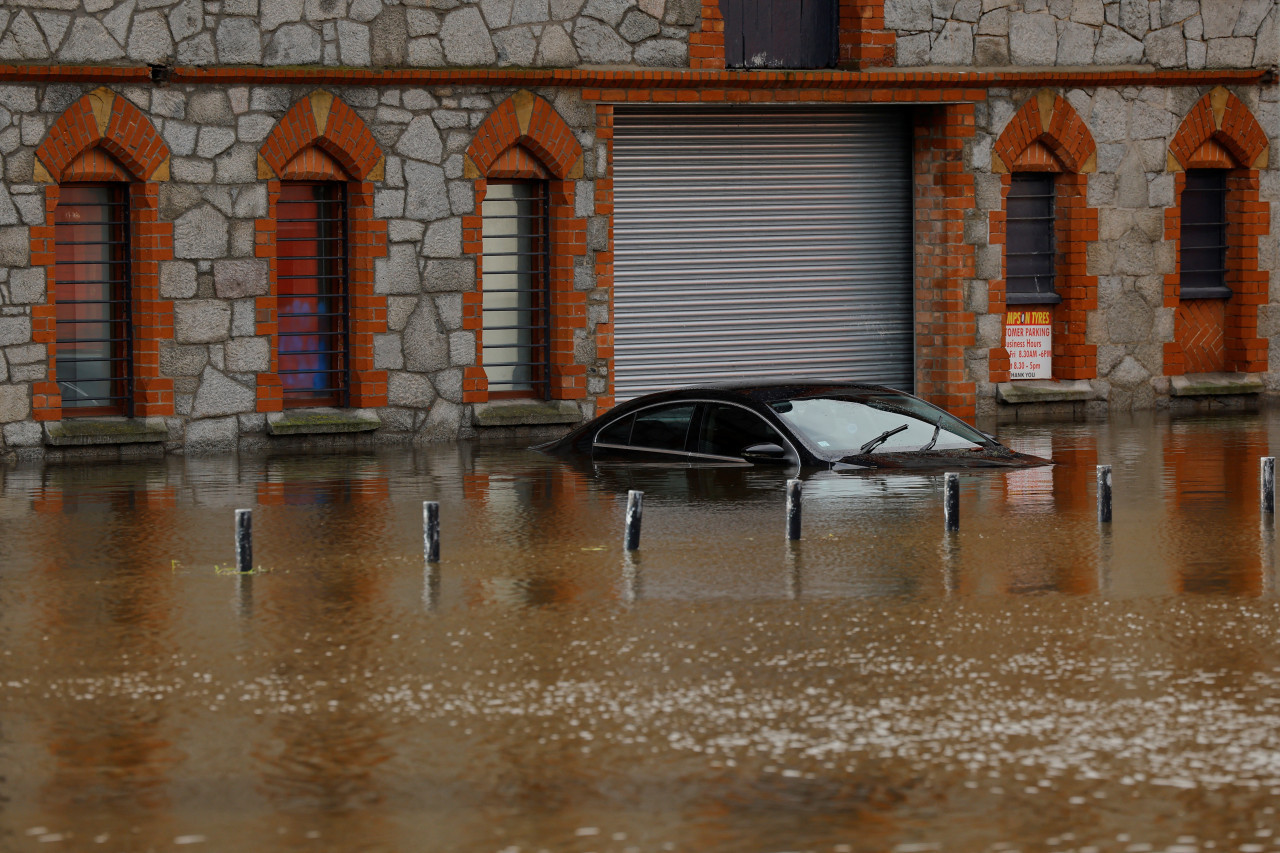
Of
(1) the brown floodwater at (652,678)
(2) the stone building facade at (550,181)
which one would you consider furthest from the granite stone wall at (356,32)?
(1) the brown floodwater at (652,678)

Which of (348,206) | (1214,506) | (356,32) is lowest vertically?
(1214,506)

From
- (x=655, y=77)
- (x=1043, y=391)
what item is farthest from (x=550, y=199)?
(x=1043, y=391)

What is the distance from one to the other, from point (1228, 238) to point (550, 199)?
9157 millimetres

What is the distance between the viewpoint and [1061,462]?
64.8ft

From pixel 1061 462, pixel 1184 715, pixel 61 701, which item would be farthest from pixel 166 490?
pixel 1184 715

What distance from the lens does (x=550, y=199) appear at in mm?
23797

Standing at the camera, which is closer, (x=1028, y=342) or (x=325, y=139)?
(x=325, y=139)

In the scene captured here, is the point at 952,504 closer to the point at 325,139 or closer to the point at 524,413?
the point at 524,413

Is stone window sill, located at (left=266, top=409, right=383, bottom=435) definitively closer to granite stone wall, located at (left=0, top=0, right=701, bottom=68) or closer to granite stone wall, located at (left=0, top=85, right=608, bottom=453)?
granite stone wall, located at (left=0, top=85, right=608, bottom=453)

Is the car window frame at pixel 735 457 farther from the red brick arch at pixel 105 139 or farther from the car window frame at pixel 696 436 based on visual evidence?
the red brick arch at pixel 105 139

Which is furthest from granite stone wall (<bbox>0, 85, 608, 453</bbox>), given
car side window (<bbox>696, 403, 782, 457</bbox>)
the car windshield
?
the car windshield

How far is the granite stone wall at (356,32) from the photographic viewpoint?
2097 centimetres

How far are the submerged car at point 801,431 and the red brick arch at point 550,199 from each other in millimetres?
4961

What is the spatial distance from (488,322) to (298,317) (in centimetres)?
215
